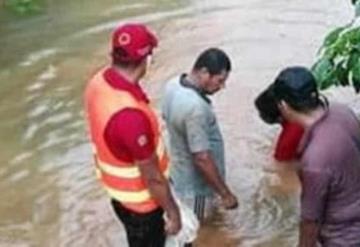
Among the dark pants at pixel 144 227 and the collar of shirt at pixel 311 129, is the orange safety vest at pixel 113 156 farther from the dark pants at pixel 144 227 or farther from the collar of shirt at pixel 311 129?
the collar of shirt at pixel 311 129

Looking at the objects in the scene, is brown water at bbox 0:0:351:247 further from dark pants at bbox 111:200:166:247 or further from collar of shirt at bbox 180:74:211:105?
dark pants at bbox 111:200:166:247

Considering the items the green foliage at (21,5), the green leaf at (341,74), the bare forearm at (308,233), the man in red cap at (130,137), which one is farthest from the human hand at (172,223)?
the green foliage at (21,5)

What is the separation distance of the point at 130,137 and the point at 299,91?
34.0 inches

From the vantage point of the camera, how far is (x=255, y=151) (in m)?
8.20

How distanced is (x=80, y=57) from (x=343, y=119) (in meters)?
6.52

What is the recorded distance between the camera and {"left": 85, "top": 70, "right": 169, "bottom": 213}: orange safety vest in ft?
15.8

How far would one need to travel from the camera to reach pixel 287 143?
304 inches

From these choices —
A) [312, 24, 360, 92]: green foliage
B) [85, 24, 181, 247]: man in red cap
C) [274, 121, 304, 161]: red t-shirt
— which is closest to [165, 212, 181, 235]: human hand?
[85, 24, 181, 247]: man in red cap

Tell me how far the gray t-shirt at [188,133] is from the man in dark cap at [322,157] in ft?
4.60

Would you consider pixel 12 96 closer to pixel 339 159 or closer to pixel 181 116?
pixel 181 116

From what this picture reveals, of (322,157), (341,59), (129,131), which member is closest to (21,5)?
(341,59)

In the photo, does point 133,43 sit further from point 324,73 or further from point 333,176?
point 324,73

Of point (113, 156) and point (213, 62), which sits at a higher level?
point (213, 62)

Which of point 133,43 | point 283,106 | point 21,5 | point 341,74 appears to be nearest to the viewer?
point 283,106
